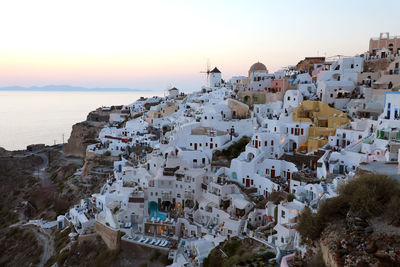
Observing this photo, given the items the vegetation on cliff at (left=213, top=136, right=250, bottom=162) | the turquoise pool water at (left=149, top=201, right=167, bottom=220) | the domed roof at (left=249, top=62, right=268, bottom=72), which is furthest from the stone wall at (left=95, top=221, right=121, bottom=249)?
the domed roof at (left=249, top=62, right=268, bottom=72)

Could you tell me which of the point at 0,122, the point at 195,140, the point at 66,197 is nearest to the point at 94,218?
the point at 195,140

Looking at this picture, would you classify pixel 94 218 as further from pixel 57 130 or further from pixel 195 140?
pixel 57 130

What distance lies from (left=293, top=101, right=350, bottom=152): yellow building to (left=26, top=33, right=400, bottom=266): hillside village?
3.4 inches

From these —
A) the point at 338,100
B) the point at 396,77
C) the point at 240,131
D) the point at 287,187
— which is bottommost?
the point at 287,187

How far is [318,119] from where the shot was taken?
28.0 meters

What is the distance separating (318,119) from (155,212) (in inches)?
631

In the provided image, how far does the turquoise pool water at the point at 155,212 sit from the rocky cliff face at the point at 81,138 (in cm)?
3221

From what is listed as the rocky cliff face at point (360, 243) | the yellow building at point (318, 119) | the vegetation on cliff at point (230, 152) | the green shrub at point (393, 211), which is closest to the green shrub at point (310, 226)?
the rocky cliff face at point (360, 243)

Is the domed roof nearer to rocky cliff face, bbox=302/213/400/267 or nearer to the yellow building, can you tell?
the yellow building

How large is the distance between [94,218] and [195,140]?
1126cm

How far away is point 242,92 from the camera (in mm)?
39531

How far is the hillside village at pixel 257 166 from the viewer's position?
19.8 meters

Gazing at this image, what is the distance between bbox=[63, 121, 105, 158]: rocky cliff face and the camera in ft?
185

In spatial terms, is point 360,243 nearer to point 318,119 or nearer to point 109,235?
point 109,235
